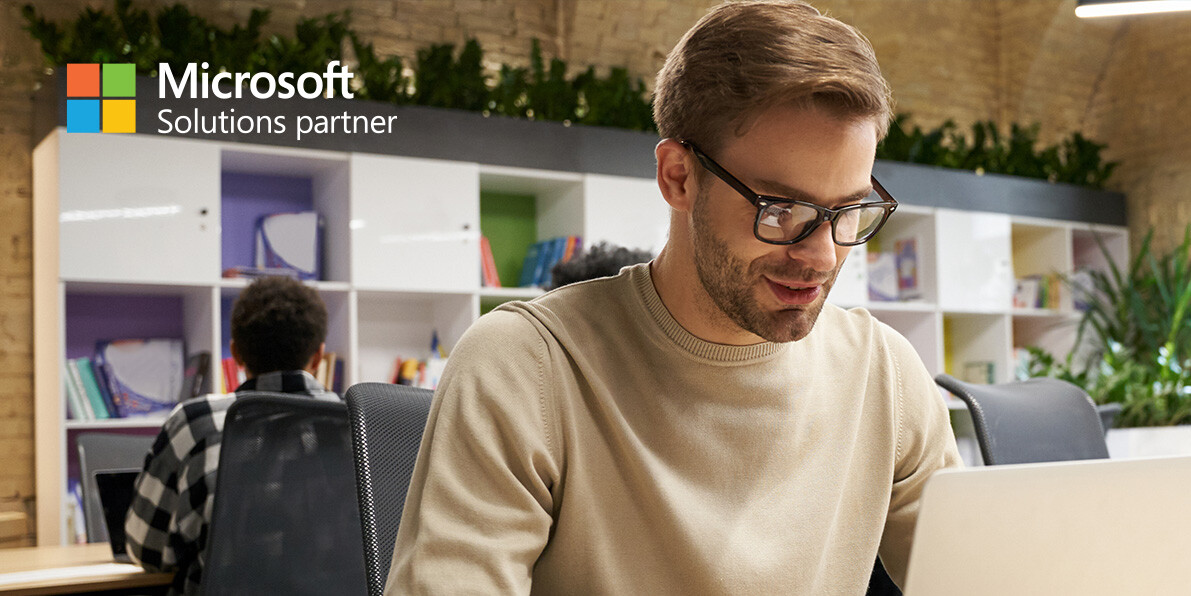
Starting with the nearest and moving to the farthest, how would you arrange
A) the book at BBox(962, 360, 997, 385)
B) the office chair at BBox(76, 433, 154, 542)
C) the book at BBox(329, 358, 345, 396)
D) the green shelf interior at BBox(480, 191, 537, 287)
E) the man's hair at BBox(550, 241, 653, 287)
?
the man's hair at BBox(550, 241, 653, 287)
the office chair at BBox(76, 433, 154, 542)
the book at BBox(329, 358, 345, 396)
the green shelf interior at BBox(480, 191, 537, 287)
the book at BBox(962, 360, 997, 385)

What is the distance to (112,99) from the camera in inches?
159

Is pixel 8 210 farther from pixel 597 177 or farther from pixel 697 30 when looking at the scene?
pixel 697 30

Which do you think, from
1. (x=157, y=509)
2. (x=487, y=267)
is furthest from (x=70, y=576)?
(x=487, y=267)

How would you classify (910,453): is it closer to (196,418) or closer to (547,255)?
(196,418)

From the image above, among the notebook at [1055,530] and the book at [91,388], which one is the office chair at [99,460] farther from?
the notebook at [1055,530]

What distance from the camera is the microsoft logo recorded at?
402cm

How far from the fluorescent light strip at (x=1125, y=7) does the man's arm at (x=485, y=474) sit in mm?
2813

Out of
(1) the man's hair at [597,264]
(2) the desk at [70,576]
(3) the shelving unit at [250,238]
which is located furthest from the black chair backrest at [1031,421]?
(3) the shelving unit at [250,238]

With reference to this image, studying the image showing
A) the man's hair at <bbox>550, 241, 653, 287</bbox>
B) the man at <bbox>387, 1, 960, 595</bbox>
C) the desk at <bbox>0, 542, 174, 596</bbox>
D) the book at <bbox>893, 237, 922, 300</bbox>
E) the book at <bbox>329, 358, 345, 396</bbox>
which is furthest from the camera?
the book at <bbox>893, 237, 922, 300</bbox>

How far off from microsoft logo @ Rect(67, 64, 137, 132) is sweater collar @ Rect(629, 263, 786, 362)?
11.3 ft

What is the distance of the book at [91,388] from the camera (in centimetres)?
408

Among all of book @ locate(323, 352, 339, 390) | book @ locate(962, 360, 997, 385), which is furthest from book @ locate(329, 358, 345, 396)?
book @ locate(962, 360, 997, 385)

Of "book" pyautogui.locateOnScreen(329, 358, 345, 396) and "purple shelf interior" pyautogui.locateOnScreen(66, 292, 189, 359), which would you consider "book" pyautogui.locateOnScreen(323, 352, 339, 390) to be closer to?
"book" pyautogui.locateOnScreen(329, 358, 345, 396)

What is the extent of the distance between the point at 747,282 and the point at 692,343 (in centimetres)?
11
